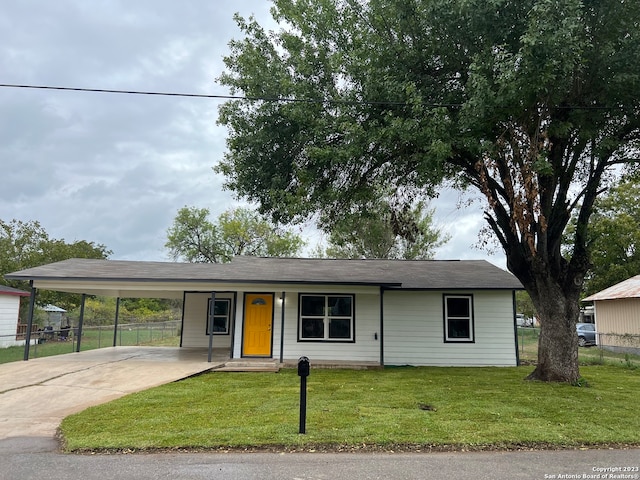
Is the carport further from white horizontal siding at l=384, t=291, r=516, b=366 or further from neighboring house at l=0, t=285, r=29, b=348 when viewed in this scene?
neighboring house at l=0, t=285, r=29, b=348

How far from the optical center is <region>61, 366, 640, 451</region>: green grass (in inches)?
211

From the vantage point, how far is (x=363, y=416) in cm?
660

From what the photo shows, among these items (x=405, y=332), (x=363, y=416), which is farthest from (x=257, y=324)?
(x=363, y=416)

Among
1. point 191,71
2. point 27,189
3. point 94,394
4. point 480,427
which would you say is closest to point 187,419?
point 94,394

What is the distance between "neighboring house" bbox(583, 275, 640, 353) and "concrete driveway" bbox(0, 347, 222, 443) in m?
17.3

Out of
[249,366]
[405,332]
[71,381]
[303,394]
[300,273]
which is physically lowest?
[71,381]

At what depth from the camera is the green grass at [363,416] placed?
211 inches

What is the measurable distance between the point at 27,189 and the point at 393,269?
36094 millimetres

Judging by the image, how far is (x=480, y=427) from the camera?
5.97 m

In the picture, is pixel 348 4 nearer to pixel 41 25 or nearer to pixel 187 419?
pixel 41 25

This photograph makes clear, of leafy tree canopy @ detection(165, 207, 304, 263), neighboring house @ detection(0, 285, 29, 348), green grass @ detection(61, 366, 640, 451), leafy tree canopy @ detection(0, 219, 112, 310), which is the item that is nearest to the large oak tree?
green grass @ detection(61, 366, 640, 451)

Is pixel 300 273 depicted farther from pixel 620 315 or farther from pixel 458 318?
pixel 620 315

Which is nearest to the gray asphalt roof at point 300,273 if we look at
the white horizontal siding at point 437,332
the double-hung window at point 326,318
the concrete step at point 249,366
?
the white horizontal siding at point 437,332

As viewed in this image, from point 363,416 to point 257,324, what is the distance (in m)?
7.74
